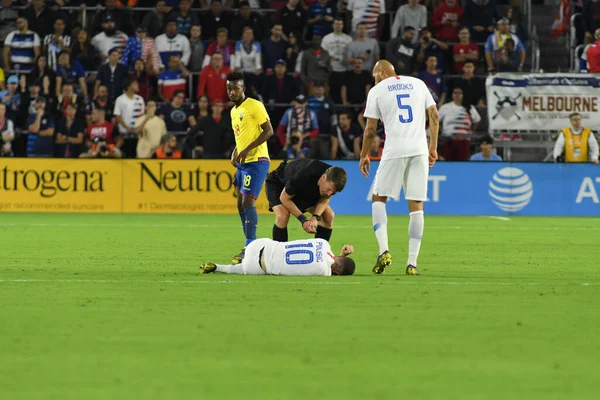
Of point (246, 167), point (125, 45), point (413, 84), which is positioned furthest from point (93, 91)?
point (413, 84)

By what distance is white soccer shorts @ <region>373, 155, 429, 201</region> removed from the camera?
38.2ft

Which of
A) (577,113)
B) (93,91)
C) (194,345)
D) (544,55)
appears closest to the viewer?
(194,345)

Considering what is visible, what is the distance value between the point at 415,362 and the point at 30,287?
4725 mm

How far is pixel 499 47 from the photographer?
26641mm

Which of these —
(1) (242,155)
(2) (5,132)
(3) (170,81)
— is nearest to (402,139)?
(1) (242,155)

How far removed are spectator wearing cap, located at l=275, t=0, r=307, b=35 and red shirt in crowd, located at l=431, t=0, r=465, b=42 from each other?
122 inches

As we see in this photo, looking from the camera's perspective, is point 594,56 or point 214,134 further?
point 594,56

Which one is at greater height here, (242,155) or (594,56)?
(594,56)

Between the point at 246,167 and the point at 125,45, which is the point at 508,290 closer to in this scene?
the point at 246,167

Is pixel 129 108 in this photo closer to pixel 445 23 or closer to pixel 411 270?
pixel 445 23

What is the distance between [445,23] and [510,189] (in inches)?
203

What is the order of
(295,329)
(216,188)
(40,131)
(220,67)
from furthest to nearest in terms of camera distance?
(220,67) → (40,131) → (216,188) → (295,329)

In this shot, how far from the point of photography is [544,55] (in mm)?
29578

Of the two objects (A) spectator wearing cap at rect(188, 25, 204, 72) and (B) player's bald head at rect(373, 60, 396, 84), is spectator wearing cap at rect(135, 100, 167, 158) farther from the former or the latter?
(B) player's bald head at rect(373, 60, 396, 84)
